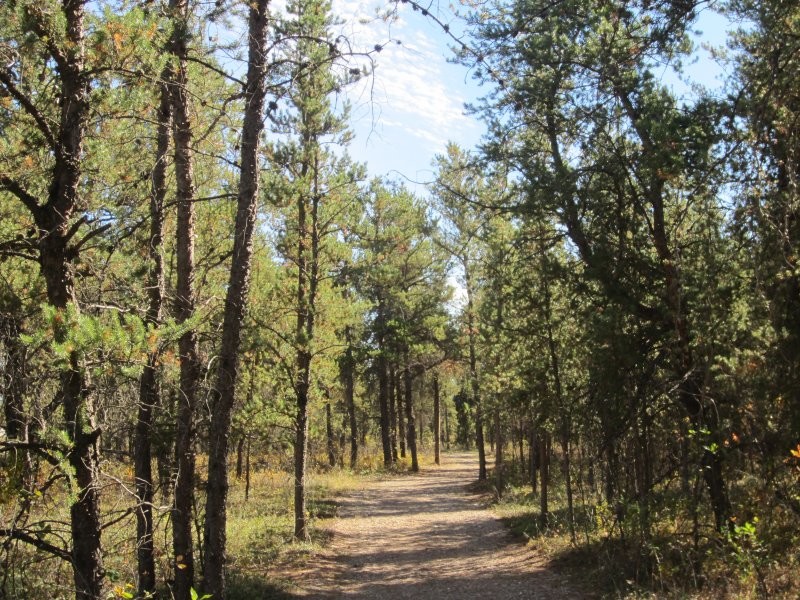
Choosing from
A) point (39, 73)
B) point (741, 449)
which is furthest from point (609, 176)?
point (39, 73)

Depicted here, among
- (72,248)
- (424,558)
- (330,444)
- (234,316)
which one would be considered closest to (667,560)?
(234,316)

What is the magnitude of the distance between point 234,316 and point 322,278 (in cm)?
786

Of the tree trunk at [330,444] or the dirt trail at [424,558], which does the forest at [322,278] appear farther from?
the tree trunk at [330,444]

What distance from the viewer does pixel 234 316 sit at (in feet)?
19.4

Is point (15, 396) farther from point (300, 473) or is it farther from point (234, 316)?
point (300, 473)

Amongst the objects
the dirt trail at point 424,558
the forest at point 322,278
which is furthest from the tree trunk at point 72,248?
the dirt trail at point 424,558

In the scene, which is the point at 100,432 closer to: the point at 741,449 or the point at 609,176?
the point at 741,449

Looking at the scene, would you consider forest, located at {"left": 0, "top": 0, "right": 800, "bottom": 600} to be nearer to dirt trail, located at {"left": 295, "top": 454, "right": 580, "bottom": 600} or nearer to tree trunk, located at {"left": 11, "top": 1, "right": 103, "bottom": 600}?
tree trunk, located at {"left": 11, "top": 1, "right": 103, "bottom": 600}

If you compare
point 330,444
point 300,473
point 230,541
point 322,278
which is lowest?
point 230,541

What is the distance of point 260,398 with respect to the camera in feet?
43.2

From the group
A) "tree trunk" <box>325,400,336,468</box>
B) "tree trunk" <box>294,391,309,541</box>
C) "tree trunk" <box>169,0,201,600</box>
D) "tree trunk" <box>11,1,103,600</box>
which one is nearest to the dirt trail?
"tree trunk" <box>294,391,309,541</box>

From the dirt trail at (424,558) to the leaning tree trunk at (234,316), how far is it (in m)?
4.49

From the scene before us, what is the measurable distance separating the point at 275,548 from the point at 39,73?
1013 centimetres

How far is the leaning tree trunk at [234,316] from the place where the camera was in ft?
18.6
